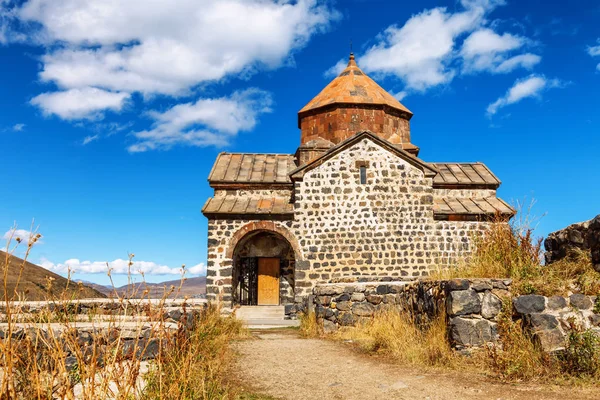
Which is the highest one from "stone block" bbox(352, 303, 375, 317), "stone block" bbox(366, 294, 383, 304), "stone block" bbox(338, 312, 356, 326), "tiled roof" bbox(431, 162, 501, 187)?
"tiled roof" bbox(431, 162, 501, 187)

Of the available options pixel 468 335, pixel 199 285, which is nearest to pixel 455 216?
pixel 468 335

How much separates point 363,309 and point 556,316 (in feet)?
14.3

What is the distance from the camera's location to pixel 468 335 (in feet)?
18.7

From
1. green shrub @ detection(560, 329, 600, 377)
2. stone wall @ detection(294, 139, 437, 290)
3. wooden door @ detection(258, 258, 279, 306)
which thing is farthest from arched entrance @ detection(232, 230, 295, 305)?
green shrub @ detection(560, 329, 600, 377)

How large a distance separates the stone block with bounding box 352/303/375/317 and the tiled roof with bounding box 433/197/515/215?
258 inches

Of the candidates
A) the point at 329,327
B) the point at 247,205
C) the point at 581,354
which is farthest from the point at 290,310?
the point at 581,354

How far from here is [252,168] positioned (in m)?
17.2

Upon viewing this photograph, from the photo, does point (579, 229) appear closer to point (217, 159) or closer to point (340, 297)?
point (340, 297)

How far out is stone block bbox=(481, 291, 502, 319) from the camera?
572 cm

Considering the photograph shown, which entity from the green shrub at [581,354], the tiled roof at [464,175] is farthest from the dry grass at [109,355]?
the tiled roof at [464,175]

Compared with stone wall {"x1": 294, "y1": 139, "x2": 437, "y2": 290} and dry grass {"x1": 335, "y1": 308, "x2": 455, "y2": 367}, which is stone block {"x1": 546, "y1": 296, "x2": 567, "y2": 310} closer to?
dry grass {"x1": 335, "y1": 308, "x2": 455, "y2": 367}

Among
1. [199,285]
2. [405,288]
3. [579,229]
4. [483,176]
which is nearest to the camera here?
[579,229]

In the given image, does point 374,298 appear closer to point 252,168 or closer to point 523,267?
point 523,267

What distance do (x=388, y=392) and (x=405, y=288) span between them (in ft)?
12.9
